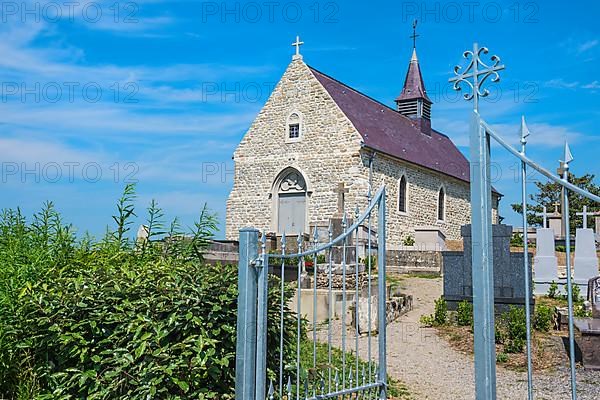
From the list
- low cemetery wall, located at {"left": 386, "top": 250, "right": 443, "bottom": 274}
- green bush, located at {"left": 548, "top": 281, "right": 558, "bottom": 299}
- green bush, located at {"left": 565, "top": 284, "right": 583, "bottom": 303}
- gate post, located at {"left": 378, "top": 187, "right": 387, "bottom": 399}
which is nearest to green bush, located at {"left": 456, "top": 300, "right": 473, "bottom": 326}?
green bush, located at {"left": 565, "top": 284, "right": 583, "bottom": 303}

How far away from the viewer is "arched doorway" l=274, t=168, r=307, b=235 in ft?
81.6

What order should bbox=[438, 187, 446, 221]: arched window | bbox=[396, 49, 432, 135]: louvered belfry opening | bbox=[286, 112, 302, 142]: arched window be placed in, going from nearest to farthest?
1. bbox=[286, 112, 302, 142]: arched window
2. bbox=[438, 187, 446, 221]: arched window
3. bbox=[396, 49, 432, 135]: louvered belfry opening

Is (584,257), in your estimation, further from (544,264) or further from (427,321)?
(427,321)

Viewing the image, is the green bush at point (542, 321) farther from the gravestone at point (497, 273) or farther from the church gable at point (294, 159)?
the church gable at point (294, 159)

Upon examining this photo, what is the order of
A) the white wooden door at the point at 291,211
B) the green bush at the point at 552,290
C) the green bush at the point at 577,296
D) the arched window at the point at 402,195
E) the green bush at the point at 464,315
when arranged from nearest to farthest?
the green bush at the point at 464,315 → the green bush at the point at 577,296 → the green bush at the point at 552,290 → the white wooden door at the point at 291,211 → the arched window at the point at 402,195

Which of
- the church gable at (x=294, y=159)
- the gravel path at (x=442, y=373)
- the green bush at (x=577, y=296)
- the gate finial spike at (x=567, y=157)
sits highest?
the church gable at (x=294, y=159)

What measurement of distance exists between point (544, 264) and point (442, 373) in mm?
7683

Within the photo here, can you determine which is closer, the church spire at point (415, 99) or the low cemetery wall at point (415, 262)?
the low cemetery wall at point (415, 262)

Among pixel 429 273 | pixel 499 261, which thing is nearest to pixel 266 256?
pixel 499 261

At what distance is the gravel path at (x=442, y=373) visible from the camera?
20.8 ft

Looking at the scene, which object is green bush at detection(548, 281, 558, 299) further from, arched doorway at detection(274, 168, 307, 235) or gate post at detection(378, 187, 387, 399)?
arched doorway at detection(274, 168, 307, 235)

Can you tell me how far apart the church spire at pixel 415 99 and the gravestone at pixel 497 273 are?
2202 centimetres

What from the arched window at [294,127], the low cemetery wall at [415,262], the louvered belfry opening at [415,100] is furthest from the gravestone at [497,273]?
the louvered belfry opening at [415,100]

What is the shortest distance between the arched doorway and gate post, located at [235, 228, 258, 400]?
21038mm
